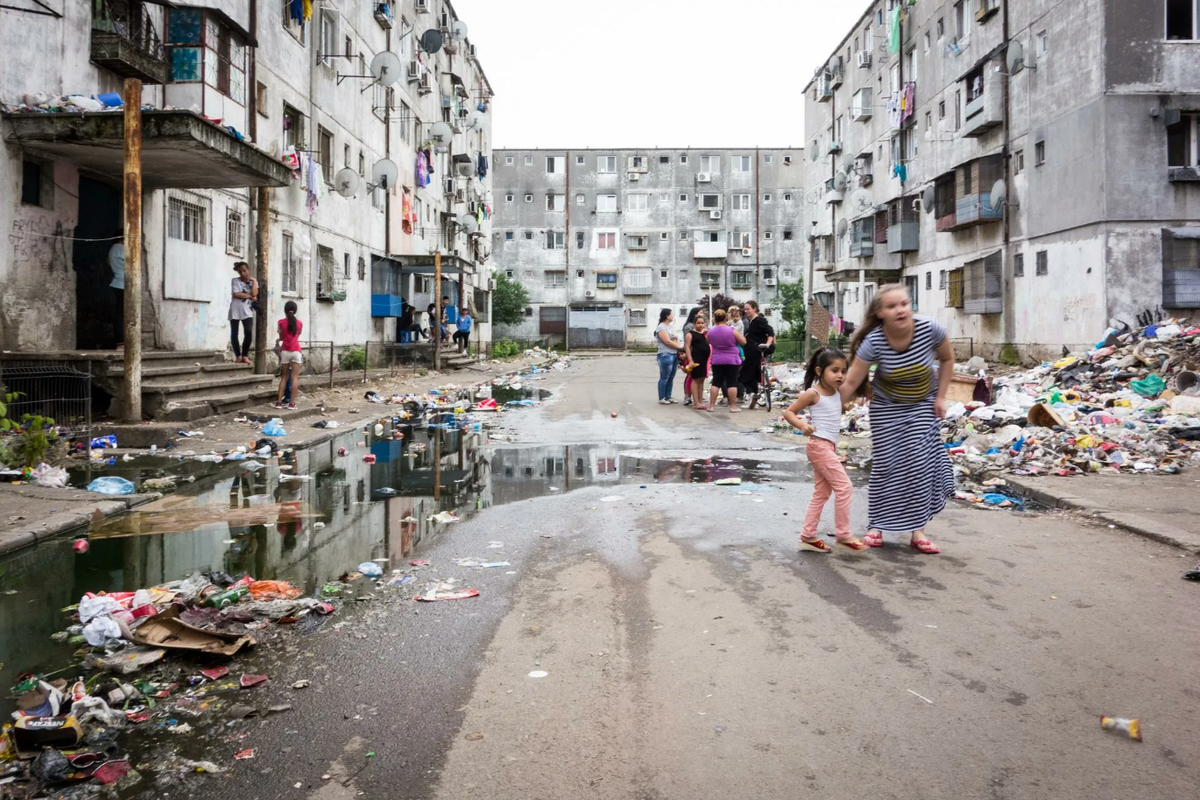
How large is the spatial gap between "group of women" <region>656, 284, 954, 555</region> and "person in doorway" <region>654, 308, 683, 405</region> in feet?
34.2

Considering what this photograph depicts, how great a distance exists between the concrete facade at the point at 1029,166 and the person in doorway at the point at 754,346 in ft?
38.6

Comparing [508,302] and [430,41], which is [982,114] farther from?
[508,302]

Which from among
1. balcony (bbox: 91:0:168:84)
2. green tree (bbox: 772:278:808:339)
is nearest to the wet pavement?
balcony (bbox: 91:0:168:84)

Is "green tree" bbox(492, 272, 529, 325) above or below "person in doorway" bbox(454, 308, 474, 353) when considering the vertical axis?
above

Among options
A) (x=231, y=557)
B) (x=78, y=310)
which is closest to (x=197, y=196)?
(x=78, y=310)

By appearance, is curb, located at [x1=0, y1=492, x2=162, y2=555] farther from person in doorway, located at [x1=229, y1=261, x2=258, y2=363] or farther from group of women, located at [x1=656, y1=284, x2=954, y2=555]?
person in doorway, located at [x1=229, y1=261, x2=258, y2=363]

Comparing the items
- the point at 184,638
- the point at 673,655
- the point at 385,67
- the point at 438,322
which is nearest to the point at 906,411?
the point at 673,655

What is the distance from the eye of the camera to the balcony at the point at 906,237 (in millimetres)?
36125

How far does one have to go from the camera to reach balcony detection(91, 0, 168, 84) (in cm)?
1349

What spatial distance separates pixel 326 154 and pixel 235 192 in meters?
6.58

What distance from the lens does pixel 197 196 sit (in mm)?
16516

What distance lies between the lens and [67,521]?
631 centimetres

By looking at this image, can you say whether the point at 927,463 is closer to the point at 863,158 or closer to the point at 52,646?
the point at 52,646

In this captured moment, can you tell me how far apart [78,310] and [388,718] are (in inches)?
522
